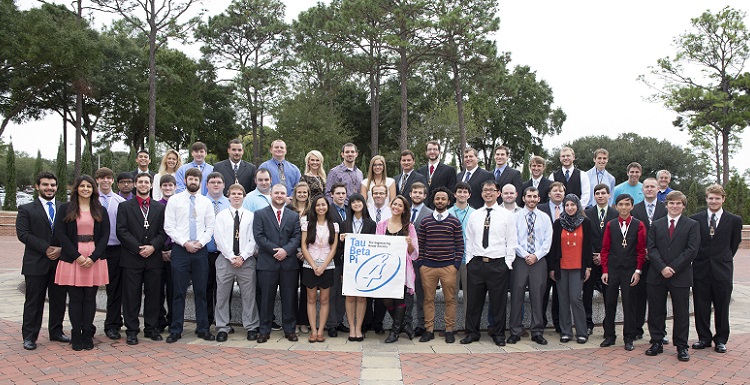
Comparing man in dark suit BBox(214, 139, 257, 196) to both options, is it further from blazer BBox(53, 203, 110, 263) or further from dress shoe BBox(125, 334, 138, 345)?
dress shoe BBox(125, 334, 138, 345)

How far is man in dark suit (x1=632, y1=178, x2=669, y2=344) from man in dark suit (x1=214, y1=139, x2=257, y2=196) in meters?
5.36

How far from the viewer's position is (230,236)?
6348 mm

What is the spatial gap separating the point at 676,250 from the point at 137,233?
6.10 m

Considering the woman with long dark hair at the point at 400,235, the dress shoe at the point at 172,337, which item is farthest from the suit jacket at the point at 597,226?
the dress shoe at the point at 172,337

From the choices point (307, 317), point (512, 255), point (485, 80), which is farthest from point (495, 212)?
point (485, 80)

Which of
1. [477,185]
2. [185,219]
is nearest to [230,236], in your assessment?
[185,219]

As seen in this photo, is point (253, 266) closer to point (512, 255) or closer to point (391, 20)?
point (512, 255)

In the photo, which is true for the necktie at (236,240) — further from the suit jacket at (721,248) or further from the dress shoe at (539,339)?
the suit jacket at (721,248)

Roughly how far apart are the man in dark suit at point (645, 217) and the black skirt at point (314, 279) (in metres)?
3.65

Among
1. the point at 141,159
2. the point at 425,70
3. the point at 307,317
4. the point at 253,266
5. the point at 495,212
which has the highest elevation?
the point at 425,70

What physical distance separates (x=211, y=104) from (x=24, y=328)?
127ft

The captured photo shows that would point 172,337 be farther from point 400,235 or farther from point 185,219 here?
point 400,235

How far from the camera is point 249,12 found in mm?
38531

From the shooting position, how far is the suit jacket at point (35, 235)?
586cm
